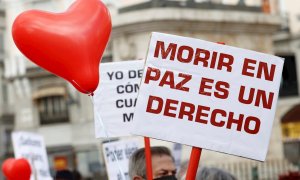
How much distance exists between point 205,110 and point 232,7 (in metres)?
9.58

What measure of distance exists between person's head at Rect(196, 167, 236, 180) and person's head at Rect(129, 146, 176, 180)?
0.46 meters

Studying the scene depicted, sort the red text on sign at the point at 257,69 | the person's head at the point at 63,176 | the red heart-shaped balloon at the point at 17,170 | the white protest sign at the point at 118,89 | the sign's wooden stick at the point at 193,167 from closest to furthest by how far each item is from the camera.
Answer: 1. the sign's wooden stick at the point at 193,167
2. the red text on sign at the point at 257,69
3. the red heart-shaped balloon at the point at 17,170
4. the white protest sign at the point at 118,89
5. the person's head at the point at 63,176

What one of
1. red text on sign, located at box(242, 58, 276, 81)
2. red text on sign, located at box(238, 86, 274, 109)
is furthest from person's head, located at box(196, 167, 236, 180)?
red text on sign, located at box(242, 58, 276, 81)

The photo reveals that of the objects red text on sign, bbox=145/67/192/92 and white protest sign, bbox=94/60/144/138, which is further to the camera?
white protest sign, bbox=94/60/144/138

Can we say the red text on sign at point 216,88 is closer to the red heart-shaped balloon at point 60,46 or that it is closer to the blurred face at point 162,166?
the red heart-shaped balloon at point 60,46

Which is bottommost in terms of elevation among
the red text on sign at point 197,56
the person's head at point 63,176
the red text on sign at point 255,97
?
the person's head at point 63,176

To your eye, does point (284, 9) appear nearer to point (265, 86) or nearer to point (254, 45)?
point (254, 45)

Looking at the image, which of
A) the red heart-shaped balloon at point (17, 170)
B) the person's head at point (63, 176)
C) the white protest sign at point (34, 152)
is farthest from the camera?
the white protest sign at point (34, 152)

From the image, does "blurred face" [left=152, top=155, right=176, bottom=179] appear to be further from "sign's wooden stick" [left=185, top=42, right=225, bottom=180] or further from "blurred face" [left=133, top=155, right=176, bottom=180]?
"sign's wooden stick" [left=185, top=42, right=225, bottom=180]

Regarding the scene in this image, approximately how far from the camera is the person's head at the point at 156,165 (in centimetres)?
439

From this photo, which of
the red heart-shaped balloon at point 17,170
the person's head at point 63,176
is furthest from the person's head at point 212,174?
the person's head at point 63,176

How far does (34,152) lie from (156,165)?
423 centimetres

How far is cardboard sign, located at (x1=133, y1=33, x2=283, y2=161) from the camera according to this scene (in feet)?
→ 12.0

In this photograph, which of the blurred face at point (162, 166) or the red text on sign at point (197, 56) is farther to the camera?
the blurred face at point (162, 166)
